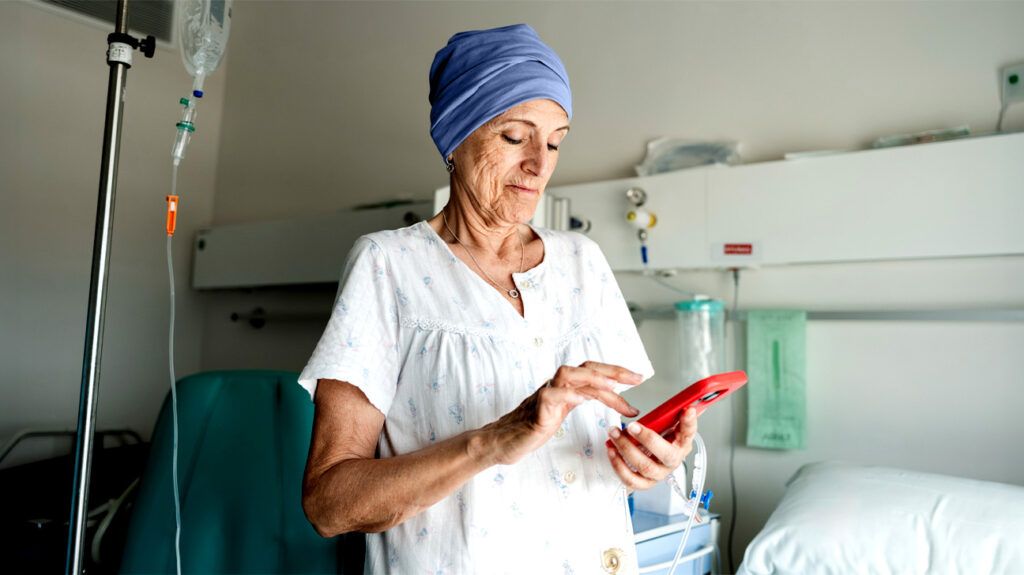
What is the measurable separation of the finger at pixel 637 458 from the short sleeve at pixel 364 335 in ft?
0.95

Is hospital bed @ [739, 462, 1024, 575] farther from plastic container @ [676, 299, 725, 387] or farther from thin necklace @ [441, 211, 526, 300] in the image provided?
thin necklace @ [441, 211, 526, 300]

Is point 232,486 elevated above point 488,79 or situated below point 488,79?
below

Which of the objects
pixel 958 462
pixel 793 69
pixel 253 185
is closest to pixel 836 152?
pixel 793 69

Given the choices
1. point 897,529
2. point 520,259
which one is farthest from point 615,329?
point 897,529

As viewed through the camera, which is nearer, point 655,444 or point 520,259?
point 655,444

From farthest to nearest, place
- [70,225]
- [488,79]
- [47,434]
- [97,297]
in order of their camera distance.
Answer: [70,225], [47,434], [97,297], [488,79]

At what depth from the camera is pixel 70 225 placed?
2.97m

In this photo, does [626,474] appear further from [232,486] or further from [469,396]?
[232,486]

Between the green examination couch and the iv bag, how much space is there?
2.25 feet

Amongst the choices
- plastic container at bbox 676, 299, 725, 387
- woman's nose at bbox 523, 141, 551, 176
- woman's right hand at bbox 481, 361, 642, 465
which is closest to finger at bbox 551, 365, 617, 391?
woman's right hand at bbox 481, 361, 642, 465

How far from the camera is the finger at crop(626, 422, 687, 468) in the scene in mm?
830

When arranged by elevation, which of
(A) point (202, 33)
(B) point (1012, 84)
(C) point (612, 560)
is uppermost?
(B) point (1012, 84)

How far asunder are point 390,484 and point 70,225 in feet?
9.15

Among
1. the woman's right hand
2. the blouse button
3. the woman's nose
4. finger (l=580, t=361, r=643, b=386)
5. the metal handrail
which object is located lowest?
the metal handrail
